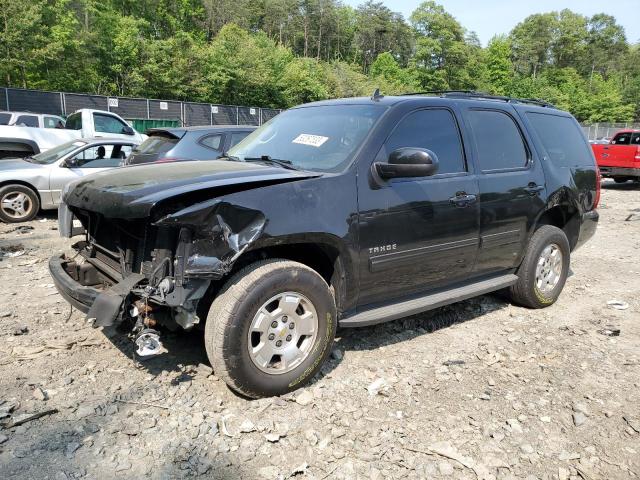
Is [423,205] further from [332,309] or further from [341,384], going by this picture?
[341,384]

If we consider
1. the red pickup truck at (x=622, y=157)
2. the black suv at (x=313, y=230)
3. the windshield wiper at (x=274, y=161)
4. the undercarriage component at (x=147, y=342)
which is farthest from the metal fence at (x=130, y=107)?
the undercarriage component at (x=147, y=342)

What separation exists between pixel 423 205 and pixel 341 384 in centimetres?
140

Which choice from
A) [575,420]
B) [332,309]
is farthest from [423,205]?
[575,420]

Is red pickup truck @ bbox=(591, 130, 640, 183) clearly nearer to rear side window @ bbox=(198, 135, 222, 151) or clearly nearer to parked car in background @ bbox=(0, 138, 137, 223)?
rear side window @ bbox=(198, 135, 222, 151)

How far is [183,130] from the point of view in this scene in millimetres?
8453

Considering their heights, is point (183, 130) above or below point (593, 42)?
below

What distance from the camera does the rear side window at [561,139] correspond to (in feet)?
16.7

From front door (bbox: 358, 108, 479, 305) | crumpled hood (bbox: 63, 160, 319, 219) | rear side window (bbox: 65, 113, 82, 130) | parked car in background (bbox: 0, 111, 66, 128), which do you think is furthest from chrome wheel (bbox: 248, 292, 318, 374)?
parked car in background (bbox: 0, 111, 66, 128)

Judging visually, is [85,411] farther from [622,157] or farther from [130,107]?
[130,107]

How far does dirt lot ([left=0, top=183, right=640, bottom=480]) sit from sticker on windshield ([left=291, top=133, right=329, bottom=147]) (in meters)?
1.58

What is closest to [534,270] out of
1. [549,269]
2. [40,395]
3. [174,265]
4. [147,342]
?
[549,269]

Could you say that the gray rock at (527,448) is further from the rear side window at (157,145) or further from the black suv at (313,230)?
the rear side window at (157,145)

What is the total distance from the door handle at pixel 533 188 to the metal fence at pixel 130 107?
73.7ft

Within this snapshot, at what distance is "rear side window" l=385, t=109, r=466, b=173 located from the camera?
3.83 meters
